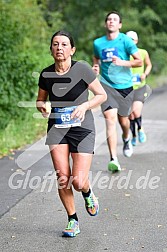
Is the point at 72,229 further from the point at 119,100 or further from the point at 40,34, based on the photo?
the point at 40,34

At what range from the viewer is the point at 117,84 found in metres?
9.88

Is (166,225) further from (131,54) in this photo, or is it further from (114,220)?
(131,54)

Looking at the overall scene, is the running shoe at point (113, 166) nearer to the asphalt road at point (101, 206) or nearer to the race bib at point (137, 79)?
the asphalt road at point (101, 206)

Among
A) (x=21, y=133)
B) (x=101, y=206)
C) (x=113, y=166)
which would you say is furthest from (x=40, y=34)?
(x=101, y=206)

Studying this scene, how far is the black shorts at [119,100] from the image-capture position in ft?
31.7

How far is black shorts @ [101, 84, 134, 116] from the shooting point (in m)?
9.66

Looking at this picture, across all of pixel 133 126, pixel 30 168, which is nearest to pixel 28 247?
pixel 30 168

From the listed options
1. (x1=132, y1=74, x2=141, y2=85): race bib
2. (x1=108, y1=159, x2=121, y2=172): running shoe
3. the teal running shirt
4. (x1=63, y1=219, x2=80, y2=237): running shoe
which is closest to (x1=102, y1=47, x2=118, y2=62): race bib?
the teal running shirt

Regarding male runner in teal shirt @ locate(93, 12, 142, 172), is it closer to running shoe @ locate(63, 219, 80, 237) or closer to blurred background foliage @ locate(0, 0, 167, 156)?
blurred background foliage @ locate(0, 0, 167, 156)

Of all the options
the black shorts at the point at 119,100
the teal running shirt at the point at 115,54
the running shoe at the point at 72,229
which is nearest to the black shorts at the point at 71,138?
the running shoe at the point at 72,229

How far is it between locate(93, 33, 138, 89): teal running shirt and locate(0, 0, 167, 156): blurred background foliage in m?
2.38

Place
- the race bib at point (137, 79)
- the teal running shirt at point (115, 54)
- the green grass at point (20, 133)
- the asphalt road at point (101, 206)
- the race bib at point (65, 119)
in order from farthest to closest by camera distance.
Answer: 1. the green grass at point (20, 133)
2. the race bib at point (137, 79)
3. the teal running shirt at point (115, 54)
4. the race bib at point (65, 119)
5. the asphalt road at point (101, 206)

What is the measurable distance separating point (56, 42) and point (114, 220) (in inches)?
74.0

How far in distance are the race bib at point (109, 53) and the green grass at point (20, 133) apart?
240 centimetres
